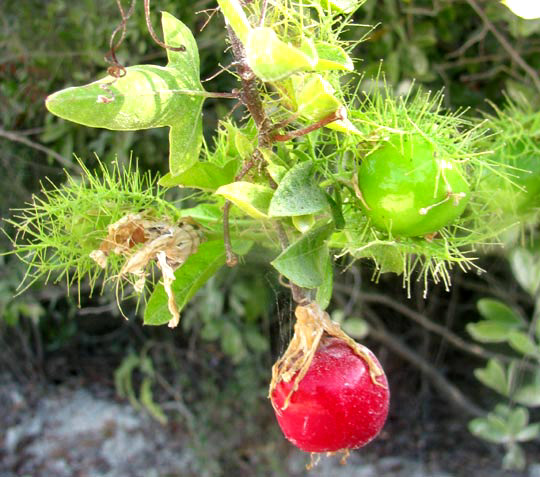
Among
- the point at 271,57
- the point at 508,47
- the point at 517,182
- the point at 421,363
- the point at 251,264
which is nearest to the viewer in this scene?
the point at 271,57

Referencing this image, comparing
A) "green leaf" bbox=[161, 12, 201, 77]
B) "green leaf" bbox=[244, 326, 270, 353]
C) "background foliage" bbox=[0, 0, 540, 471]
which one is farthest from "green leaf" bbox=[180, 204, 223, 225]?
"green leaf" bbox=[244, 326, 270, 353]

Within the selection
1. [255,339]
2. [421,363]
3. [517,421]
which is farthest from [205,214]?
[421,363]

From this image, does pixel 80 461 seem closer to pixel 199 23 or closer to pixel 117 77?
pixel 199 23

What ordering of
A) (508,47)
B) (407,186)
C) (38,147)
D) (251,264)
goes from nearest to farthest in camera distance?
(407,186) → (251,264) → (38,147) → (508,47)

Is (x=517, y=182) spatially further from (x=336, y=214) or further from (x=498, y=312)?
(x=498, y=312)

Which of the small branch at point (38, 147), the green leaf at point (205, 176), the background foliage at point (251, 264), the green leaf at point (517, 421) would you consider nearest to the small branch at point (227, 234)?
the green leaf at point (205, 176)
